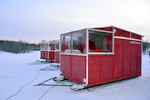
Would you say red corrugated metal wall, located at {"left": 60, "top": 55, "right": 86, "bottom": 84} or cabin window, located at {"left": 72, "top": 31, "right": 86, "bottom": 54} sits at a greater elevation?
cabin window, located at {"left": 72, "top": 31, "right": 86, "bottom": 54}

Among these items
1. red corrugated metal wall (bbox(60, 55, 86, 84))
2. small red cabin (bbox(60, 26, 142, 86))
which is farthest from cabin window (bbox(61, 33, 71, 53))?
red corrugated metal wall (bbox(60, 55, 86, 84))

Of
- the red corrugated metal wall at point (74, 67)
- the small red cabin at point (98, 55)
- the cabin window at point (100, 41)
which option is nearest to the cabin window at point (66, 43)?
the small red cabin at point (98, 55)

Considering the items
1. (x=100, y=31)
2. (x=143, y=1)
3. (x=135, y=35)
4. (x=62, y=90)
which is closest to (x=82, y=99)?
(x=62, y=90)

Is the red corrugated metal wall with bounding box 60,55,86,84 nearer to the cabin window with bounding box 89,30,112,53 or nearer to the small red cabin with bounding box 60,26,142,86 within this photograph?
the small red cabin with bounding box 60,26,142,86

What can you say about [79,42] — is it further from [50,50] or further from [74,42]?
[50,50]

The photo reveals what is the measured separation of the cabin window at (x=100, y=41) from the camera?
5.12 meters

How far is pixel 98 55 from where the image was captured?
5230 millimetres

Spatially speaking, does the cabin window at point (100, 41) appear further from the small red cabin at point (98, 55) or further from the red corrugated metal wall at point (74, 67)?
the red corrugated metal wall at point (74, 67)

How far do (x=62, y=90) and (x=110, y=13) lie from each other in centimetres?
737

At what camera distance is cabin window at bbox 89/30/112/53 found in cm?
512

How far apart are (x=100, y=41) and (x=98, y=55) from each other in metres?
0.63

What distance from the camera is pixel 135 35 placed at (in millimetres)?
7117

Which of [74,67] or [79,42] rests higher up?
[79,42]

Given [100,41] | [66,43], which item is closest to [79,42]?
[100,41]
